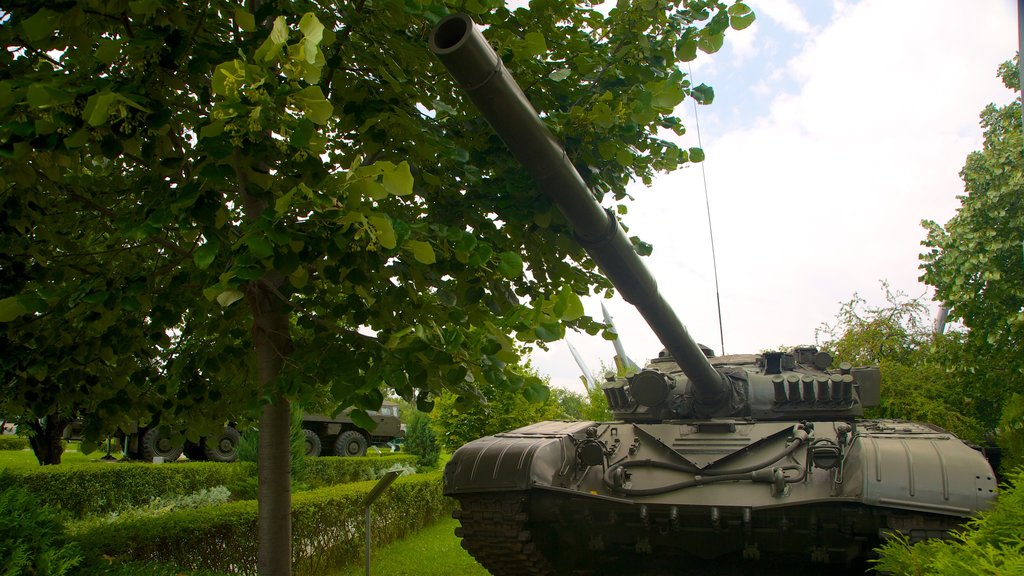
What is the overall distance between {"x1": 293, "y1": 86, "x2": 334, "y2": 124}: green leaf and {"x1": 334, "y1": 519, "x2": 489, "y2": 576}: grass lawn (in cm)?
651

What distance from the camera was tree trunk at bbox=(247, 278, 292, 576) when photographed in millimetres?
4277

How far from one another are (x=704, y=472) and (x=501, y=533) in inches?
72.4

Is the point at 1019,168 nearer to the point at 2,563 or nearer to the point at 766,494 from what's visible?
the point at 766,494

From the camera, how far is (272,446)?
14.4 ft

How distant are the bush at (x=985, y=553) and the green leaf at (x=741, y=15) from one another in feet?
8.28

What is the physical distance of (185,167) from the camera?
3.74 metres

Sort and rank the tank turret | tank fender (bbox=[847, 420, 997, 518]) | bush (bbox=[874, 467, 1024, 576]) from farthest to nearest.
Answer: tank fender (bbox=[847, 420, 997, 518])
the tank turret
bush (bbox=[874, 467, 1024, 576])

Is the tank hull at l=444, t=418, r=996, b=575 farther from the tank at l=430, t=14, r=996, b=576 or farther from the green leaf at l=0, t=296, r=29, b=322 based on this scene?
the green leaf at l=0, t=296, r=29, b=322

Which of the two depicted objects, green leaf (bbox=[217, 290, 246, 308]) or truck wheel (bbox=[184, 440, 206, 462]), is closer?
green leaf (bbox=[217, 290, 246, 308])

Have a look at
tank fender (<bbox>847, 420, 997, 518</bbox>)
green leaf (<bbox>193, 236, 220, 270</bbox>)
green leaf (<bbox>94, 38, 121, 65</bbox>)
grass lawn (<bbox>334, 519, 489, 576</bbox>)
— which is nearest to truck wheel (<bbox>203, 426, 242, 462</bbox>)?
grass lawn (<bbox>334, 519, 489, 576</bbox>)

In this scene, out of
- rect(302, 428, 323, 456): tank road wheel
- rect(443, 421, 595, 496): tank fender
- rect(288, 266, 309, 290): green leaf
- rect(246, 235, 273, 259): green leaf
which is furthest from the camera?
rect(302, 428, 323, 456): tank road wheel

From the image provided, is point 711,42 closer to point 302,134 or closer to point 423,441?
point 302,134

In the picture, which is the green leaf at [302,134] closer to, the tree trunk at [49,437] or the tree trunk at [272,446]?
the tree trunk at [272,446]

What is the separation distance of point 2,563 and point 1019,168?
1369 cm
